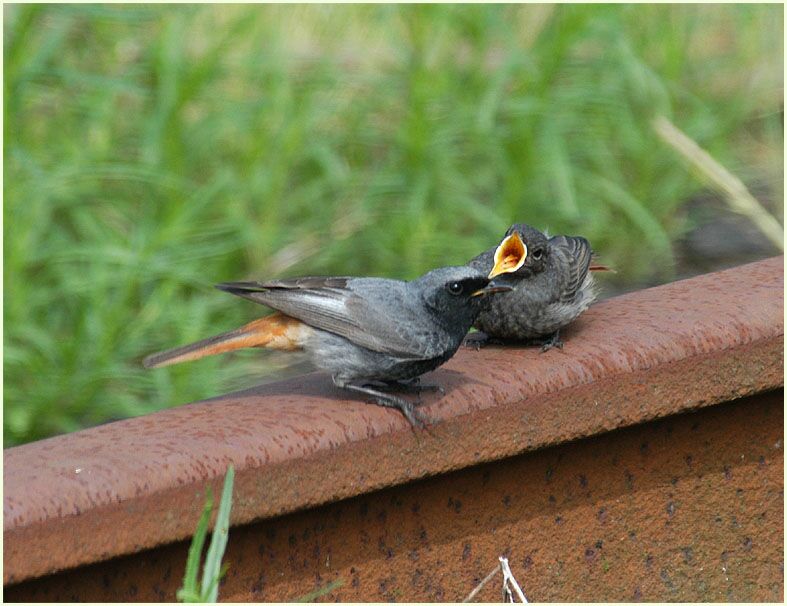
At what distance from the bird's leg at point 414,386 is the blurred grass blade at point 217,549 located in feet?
2.49

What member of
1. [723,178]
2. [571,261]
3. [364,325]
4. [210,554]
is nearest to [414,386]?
[364,325]

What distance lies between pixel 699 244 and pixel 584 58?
96cm

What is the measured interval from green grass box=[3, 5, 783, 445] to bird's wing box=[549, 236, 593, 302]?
32.4 inches

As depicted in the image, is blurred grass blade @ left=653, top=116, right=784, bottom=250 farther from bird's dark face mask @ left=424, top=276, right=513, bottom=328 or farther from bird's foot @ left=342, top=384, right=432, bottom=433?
bird's foot @ left=342, top=384, right=432, bottom=433

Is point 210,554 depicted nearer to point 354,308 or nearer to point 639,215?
point 354,308

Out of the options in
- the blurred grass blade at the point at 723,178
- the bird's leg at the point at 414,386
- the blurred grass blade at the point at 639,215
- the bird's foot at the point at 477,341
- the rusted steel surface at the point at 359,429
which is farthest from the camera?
the blurred grass blade at the point at 639,215

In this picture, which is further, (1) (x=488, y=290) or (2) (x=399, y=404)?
(1) (x=488, y=290)

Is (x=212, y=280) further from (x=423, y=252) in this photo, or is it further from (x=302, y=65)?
(x=302, y=65)

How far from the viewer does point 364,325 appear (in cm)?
343

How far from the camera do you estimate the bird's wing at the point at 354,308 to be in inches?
133

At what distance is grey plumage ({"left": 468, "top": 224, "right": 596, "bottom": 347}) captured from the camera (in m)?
3.74

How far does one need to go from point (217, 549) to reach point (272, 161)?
270cm

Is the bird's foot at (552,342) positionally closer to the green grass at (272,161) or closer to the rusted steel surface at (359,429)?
the rusted steel surface at (359,429)

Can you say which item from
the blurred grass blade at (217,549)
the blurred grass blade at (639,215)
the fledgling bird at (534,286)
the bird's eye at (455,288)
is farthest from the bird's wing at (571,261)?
the blurred grass blade at (217,549)
